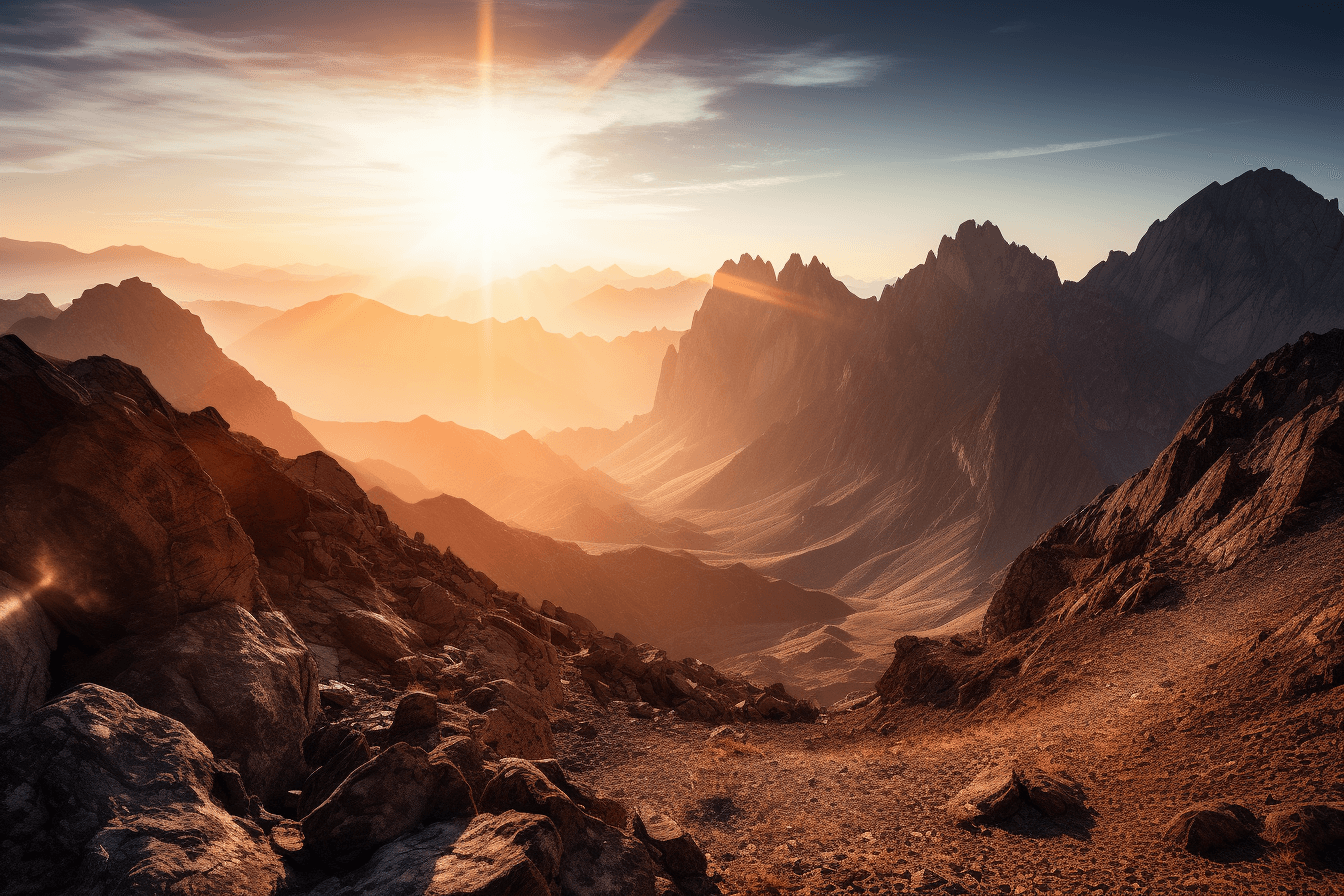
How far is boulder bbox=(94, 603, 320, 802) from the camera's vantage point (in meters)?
13.1

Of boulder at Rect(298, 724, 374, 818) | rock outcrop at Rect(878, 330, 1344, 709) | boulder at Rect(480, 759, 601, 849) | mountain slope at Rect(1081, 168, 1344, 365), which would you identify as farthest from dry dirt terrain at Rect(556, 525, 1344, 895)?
mountain slope at Rect(1081, 168, 1344, 365)

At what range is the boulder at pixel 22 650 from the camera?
1103 cm

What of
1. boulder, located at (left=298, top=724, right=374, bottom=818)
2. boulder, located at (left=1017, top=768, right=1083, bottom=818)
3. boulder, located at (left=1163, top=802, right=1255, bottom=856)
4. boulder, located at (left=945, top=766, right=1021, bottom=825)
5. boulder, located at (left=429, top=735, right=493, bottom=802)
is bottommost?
boulder, located at (left=945, top=766, right=1021, bottom=825)

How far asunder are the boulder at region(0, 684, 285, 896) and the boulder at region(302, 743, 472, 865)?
714mm

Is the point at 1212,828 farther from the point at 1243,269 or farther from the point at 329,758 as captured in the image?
the point at 1243,269

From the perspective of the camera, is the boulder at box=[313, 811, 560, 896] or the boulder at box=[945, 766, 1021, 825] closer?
the boulder at box=[313, 811, 560, 896]

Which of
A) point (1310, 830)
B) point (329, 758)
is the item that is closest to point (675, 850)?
point (329, 758)

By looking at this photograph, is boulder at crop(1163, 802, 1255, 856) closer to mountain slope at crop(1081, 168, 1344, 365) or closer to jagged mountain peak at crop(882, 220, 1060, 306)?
jagged mountain peak at crop(882, 220, 1060, 306)

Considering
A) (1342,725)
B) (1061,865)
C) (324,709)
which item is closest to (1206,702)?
(1342,725)

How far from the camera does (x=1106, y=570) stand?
102ft

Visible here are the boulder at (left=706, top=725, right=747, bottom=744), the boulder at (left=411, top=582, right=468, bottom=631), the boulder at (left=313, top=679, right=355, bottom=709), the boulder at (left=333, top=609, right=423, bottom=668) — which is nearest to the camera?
the boulder at (left=313, top=679, right=355, bottom=709)

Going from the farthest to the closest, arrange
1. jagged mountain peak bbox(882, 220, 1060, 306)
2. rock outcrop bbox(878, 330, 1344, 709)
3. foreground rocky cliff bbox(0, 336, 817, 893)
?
jagged mountain peak bbox(882, 220, 1060, 306), rock outcrop bbox(878, 330, 1344, 709), foreground rocky cliff bbox(0, 336, 817, 893)

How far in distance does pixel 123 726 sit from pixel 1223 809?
18.4 m

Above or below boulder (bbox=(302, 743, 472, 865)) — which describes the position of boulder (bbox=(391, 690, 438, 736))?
below
